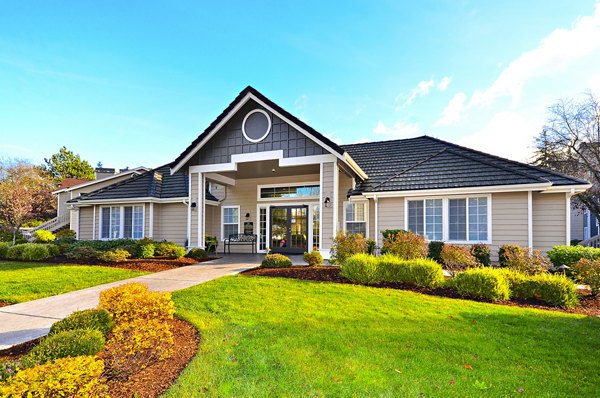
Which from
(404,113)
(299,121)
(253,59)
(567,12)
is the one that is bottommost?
(299,121)

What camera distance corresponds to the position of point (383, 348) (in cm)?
414

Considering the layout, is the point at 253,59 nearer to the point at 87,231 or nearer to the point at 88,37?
the point at 88,37

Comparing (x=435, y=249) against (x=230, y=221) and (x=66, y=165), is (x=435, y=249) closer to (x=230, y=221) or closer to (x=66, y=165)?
(x=230, y=221)

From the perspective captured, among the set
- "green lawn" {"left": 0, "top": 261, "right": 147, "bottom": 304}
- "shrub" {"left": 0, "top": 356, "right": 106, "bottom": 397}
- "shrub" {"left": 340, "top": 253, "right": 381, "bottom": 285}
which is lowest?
"green lawn" {"left": 0, "top": 261, "right": 147, "bottom": 304}

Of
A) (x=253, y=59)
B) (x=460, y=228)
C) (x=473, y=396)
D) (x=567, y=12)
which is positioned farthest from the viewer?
(x=253, y=59)

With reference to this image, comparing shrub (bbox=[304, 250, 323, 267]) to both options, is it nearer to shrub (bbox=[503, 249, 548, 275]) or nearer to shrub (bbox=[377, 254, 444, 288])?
shrub (bbox=[377, 254, 444, 288])

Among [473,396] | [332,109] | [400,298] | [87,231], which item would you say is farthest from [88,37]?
[473,396]

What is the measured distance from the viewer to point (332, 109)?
17.5 m

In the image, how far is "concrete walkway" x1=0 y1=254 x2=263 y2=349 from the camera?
4.90 meters

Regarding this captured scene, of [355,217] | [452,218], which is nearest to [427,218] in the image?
[452,218]

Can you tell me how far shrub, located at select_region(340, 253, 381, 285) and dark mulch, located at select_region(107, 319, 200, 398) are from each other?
4.73m

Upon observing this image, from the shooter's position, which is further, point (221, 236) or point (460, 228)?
point (221, 236)

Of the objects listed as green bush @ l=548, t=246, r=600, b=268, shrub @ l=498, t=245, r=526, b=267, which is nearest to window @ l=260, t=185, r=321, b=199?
shrub @ l=498, t=245, r=526, b=267

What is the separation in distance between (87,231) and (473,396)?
19838mm
